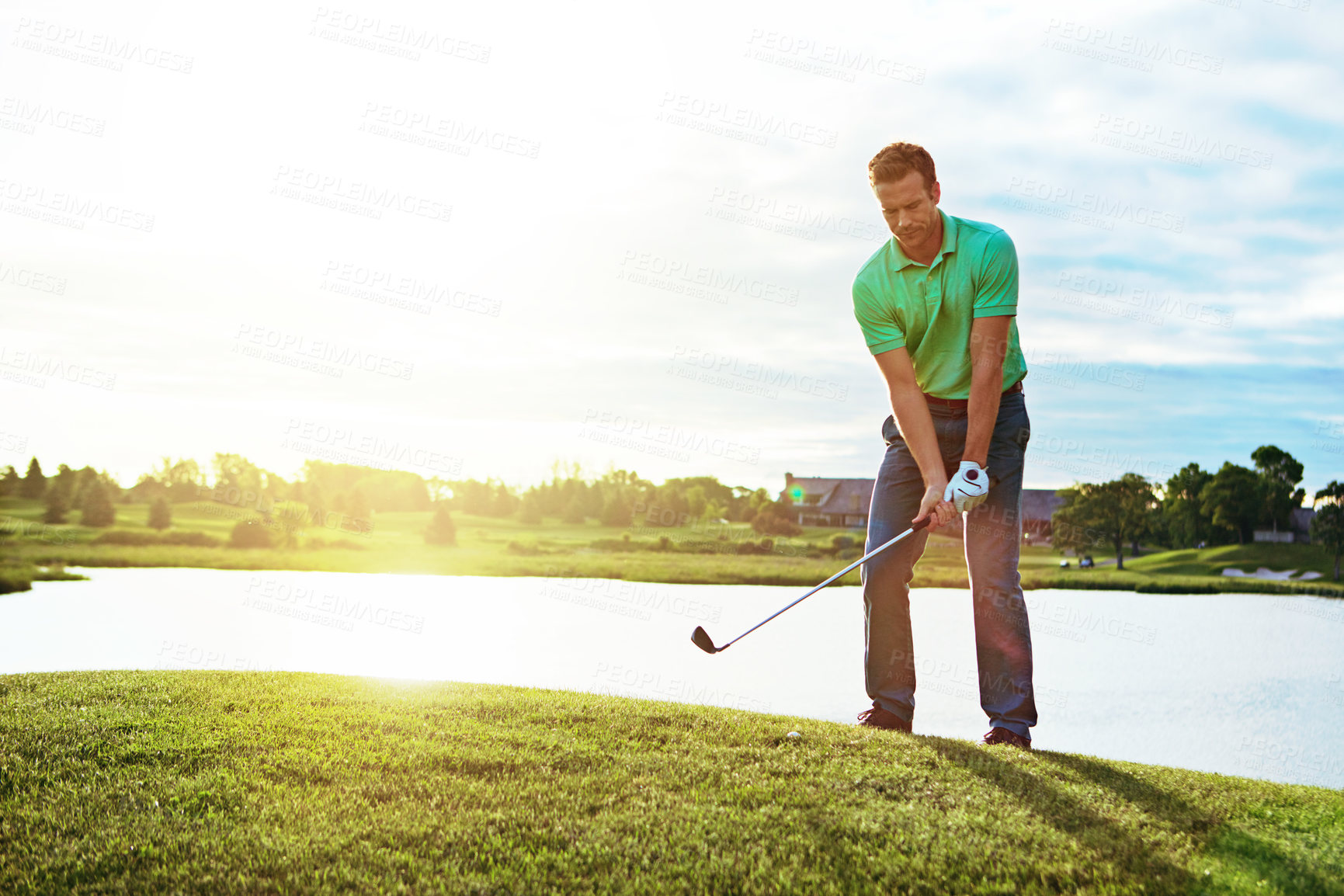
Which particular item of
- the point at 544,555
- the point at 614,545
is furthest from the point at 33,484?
the point at 614,545

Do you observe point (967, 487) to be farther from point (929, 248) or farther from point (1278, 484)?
point (1278, 484)


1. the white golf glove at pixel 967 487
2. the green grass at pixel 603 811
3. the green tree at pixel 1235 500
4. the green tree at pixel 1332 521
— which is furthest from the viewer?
the green tree at pixel 1235 500

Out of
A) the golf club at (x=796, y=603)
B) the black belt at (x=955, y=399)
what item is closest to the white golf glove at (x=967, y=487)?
the golf club at (x=796, y=603)

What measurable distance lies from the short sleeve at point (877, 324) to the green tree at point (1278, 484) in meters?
47.7

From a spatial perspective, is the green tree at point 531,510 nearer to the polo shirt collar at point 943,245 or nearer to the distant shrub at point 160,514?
the distant shrub at point 160,514

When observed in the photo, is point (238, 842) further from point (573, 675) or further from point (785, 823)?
point (573, 675)

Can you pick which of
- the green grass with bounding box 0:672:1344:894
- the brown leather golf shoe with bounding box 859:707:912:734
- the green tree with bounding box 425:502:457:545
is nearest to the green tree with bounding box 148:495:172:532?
the green tree with bounding box 425:502:457:545

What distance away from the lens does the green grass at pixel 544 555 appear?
26.0m

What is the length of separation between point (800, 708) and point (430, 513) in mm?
29460

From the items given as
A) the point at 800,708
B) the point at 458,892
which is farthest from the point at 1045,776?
the point at 800,708

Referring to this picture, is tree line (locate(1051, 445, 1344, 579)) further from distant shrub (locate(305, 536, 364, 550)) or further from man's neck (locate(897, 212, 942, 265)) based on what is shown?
man's neck (locate(897, 212, 942, 265))

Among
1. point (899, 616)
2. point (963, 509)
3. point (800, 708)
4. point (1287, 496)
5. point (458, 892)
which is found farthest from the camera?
point (1287, 496)

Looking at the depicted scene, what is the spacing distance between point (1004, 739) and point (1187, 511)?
46103mm

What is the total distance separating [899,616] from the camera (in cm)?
483
